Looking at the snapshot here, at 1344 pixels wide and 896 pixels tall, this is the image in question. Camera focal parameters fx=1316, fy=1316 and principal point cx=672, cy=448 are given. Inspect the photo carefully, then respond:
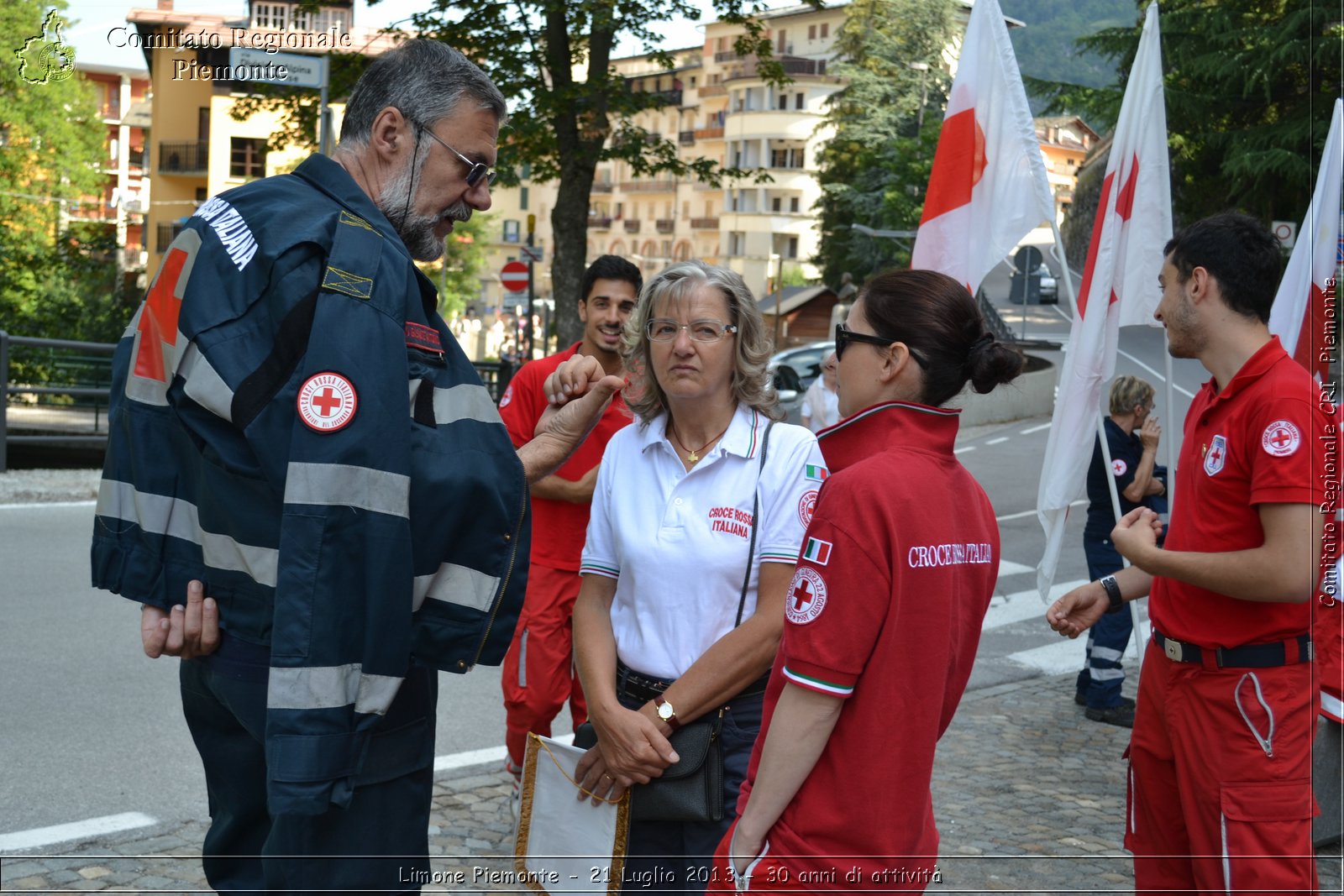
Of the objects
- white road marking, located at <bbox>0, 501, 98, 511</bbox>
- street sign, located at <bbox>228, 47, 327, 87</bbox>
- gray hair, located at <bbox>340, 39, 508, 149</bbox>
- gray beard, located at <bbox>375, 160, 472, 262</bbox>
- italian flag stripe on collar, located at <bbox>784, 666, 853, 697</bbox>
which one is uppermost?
Result: street sign, located at <bbox>228, 47, 327, 87</bbox>

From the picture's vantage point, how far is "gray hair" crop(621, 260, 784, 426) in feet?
11.7

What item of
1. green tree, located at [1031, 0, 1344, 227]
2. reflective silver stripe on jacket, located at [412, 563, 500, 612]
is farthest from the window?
reflective silver stripe on jacket, located at [412, 563, 500, 612]

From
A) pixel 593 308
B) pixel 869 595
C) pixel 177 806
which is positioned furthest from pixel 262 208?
pixel 177 806

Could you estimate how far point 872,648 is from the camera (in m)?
2.39

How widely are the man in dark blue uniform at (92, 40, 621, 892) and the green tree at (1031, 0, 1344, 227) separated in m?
8.11

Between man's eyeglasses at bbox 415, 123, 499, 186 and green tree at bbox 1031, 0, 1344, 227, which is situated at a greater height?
green tree at bbox 1031, 0, 1344, 227

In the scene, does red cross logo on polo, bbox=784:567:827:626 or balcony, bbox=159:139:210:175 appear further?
balcony, bbox=159:139:210:175

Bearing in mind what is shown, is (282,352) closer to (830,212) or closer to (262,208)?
(262,208)

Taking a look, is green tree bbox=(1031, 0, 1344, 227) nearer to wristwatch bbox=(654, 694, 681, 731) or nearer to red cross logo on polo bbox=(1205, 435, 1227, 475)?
red cross logo on polo bbox=(1205, 435, 1227, 475)

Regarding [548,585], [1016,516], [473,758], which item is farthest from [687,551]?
[1016,516]

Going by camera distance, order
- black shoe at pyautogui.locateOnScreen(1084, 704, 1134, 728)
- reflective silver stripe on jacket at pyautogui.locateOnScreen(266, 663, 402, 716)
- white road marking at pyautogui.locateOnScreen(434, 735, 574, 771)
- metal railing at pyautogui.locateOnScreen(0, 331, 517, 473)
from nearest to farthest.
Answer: reflective silver stripe on jacket at pyautogui.locateOnScreen(266, 663, 402, 716)
white road marking at pyautogui.locateOnScreen(434, 735, 574, 771)
black shoe at pyautogui.locateOnScreen(1084, 704, 1134, 728)
metal railing at pyautogui.locateOnScreen(0, 331, 517, 473)

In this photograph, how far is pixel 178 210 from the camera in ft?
111

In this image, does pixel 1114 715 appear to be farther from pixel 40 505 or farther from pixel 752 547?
pixel 40 505

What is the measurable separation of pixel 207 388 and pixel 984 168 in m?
4.56
